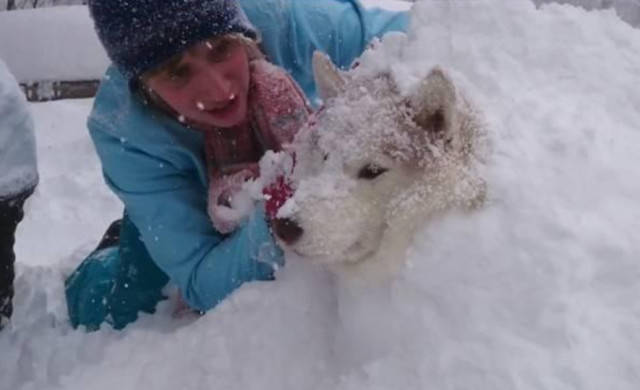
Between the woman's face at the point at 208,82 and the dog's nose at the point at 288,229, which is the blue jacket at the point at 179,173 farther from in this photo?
the dog's nose at the point at 288,229

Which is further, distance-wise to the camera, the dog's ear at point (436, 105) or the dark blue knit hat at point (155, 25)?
the dark blue knit hat at point (155, 25)

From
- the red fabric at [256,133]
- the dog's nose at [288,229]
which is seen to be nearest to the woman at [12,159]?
the red fabric at [256,133]

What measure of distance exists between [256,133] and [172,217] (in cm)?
33

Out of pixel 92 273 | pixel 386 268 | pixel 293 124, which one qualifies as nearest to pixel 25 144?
pixel 92 273

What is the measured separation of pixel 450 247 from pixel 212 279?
29.9 inches

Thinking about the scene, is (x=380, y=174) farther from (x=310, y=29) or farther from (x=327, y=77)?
(x=310, y=29)

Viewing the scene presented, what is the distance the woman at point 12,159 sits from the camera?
2430 millimetres

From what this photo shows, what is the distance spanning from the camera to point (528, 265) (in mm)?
1571

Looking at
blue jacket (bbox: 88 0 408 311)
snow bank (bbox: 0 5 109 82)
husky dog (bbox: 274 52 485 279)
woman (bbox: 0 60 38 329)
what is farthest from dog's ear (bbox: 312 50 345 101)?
snow bank (bbox: 0 5 109 82)

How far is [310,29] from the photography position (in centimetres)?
239

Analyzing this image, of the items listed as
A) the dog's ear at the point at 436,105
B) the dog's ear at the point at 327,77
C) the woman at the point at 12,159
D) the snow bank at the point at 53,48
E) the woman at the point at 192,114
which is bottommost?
the snow bank at the point at 53,48

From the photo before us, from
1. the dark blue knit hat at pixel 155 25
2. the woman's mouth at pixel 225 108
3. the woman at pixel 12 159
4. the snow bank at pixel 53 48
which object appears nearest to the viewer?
the dark blue knit hat at pixel 155 25

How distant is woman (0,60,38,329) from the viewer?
243 cm

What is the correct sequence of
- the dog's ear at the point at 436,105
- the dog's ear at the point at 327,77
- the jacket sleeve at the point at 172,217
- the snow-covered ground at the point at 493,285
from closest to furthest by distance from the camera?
the snow-covered ground at the point at 493,285 → the dog's ear at the point at 436,105 → the dog's ear at the point at 327,77 → the jacket sleeve at the point at 172,217
